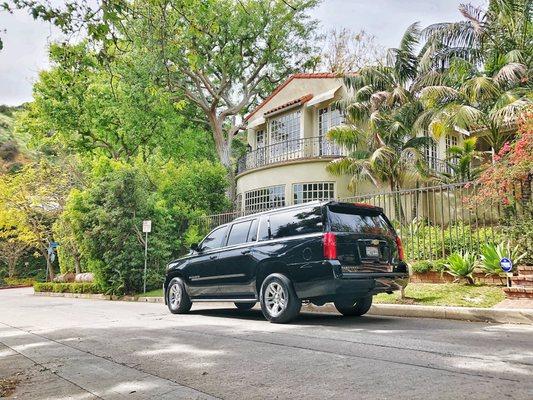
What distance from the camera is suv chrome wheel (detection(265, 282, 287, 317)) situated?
7.96 m

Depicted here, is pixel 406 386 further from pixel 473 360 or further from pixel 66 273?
pixel 66 273

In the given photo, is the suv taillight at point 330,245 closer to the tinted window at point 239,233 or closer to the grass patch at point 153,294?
the tinted window at point 239,233

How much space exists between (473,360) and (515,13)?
16511 mm

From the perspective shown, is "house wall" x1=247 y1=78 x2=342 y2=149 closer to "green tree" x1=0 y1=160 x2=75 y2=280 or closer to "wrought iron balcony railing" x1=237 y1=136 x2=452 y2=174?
"wrought iron balcony railing" x1=237 y1=136 x2=452 y2=174

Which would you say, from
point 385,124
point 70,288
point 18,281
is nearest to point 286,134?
point 385,124

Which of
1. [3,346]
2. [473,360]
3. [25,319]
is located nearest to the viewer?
[473,360]

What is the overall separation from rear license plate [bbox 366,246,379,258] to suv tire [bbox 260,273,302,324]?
4.45 ft

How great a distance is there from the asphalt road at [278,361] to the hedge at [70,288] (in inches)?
473

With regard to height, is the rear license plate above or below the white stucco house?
below

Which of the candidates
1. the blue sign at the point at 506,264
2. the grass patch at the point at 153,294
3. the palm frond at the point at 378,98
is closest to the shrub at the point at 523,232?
the blue sign at the point at 506,264

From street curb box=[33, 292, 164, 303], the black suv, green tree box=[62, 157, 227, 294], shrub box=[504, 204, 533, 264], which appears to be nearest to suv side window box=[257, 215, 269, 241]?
the black suv

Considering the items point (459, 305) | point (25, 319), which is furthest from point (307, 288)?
point (25, 319)

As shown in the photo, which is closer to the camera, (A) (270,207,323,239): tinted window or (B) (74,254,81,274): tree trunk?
(A) (270,207,323,239): tinted window

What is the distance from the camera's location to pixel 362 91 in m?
18.6
